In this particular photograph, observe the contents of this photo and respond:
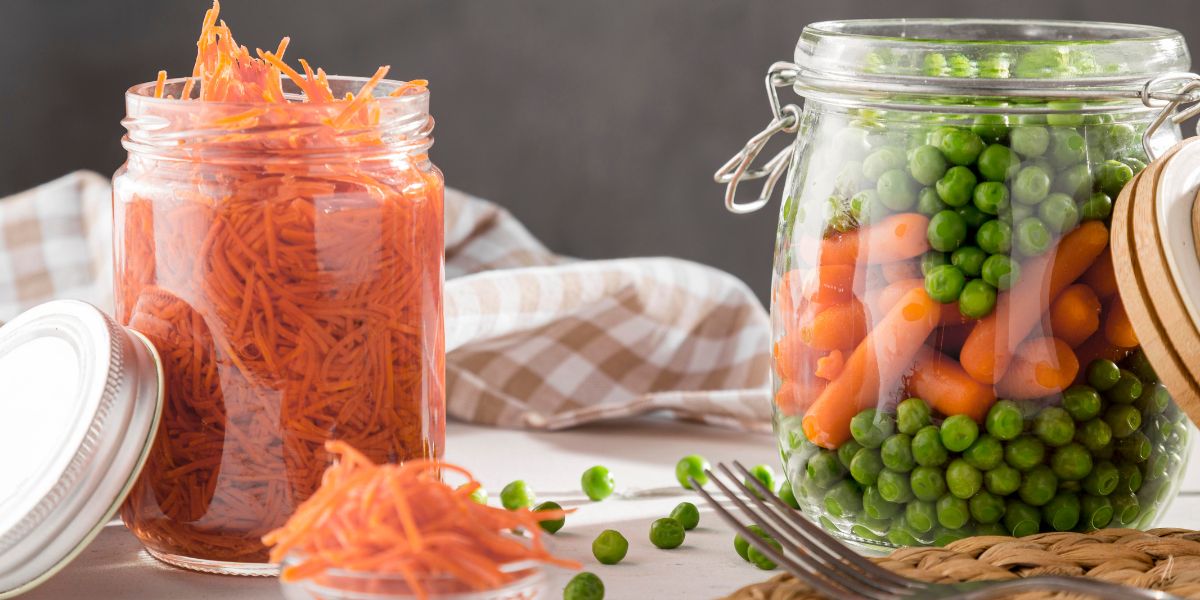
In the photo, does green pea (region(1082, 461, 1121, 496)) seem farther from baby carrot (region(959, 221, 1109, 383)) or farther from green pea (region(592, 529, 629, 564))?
green pea (region(592, 529, 629, 564))

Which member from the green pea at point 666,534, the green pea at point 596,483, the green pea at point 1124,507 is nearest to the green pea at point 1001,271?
the green pea at point 1124,507

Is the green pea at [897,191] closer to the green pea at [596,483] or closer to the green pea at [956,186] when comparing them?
the green pea at [956,186]

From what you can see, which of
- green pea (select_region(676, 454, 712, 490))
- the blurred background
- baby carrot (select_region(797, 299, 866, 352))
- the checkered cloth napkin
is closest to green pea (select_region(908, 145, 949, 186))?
baby carrot (select_region(797, 299, 866, 352))

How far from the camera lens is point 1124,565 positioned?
Answer: 96 centimetres

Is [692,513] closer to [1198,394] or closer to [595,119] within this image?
[1198,394]

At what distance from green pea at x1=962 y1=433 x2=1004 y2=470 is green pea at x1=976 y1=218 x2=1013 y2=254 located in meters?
0.14

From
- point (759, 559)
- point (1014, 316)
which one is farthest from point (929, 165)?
point (759, 559)

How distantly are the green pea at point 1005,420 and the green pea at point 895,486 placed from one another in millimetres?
76

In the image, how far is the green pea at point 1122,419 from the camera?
103cm

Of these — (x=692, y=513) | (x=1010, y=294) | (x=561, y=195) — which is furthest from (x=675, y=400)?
(x=561, y=195)

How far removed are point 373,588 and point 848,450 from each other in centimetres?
43

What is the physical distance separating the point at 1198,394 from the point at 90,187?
1.53 m

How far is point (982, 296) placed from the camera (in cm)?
100

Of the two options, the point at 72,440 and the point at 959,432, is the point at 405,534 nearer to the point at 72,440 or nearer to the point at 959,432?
the point at 72,440
